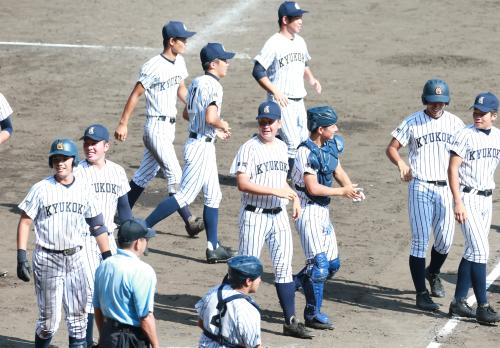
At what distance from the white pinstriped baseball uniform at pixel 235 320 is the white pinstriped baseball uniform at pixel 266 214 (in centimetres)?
242

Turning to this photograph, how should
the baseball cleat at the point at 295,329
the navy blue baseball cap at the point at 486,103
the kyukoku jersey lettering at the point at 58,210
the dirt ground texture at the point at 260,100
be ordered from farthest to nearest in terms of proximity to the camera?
1. the dirt ground texture at the point at 260,100
2. the navy blue baseball cap at the point at 486,103
3. the baseball cleat at the point at 295,329
4. the kyukoku jersey lettering at the point at 58,210

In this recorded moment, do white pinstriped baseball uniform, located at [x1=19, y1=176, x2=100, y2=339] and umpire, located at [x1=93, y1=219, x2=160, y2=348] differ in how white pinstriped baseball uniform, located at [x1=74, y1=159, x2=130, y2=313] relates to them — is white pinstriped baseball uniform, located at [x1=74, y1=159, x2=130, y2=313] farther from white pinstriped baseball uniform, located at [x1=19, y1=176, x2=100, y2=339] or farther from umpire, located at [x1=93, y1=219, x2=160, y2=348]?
umpire, located at [x1=93, y1=219, x2=160, y2=348]

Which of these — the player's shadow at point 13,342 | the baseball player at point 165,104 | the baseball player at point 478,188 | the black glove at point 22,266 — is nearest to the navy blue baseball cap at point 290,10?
the baseball player at point 165,104

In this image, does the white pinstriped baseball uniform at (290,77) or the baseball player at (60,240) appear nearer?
the baseball player at (60,240)

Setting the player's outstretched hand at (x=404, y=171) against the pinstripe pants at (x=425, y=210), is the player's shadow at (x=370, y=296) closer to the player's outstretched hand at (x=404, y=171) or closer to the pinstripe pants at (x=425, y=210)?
the pinstripe pants at (x=425, y=210)

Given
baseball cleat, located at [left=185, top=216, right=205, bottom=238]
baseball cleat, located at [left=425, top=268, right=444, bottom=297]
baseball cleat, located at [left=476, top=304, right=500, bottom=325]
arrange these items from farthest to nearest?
baseball cleat, located at [left=185, top=216, right=205, bottom=238], baseball cleat, located at [left=425, top=268, right=444, bottom=297], baseball cleat, located at [left=476, top=304, right=500, bottom=325]

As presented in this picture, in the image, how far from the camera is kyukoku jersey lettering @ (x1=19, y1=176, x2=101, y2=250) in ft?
31.5

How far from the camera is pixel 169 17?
22562 mm

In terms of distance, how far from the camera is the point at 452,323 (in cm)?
1102

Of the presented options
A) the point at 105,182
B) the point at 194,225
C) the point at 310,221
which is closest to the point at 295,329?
the point at 310,221

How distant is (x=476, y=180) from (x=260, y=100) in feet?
25.4

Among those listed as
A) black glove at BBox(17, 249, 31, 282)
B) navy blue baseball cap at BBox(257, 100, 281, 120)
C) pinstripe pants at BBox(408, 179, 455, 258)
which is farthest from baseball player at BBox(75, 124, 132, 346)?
pinstripe pants at BBox(408, 179, 455, 258)

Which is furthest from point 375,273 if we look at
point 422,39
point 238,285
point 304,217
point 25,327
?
point 422,39

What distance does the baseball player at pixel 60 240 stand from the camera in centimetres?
962
